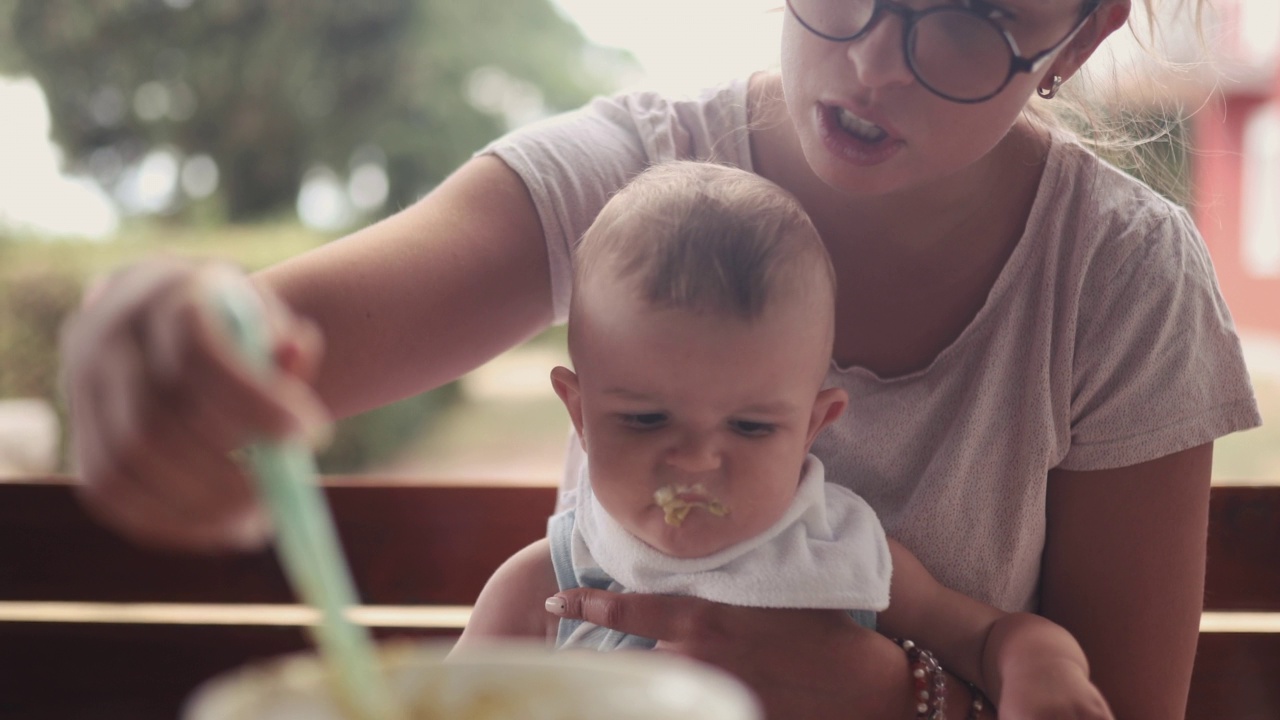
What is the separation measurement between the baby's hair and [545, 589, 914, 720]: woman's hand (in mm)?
286

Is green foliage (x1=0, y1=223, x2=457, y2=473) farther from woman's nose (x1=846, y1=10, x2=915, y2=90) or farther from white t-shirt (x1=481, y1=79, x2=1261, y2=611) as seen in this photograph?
woman's nose (x1=846, y1=10, x2=915, y2=90)

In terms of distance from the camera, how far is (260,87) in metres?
8.62

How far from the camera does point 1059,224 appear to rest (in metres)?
1.33

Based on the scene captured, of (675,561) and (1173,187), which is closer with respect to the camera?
(675,561)

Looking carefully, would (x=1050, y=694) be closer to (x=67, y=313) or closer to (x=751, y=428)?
(x=751, y=428)

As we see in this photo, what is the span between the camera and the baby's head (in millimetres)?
1065

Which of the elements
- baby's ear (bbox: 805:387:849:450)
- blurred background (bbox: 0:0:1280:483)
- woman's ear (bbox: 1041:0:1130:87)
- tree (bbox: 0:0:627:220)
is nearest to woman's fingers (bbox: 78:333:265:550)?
baby's ear (bbox: 805:387:849:450)

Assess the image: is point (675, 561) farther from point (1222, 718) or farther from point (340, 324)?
point (1222, 718)

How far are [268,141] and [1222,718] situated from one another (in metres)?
8.16

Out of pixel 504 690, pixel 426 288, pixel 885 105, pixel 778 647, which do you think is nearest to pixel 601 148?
pixel 426 288

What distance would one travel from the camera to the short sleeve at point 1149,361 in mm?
1274

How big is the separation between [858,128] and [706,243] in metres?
0.21

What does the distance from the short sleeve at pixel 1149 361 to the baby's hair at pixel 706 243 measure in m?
0.35

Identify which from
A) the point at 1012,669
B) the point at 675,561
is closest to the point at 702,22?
the point at 675,561
